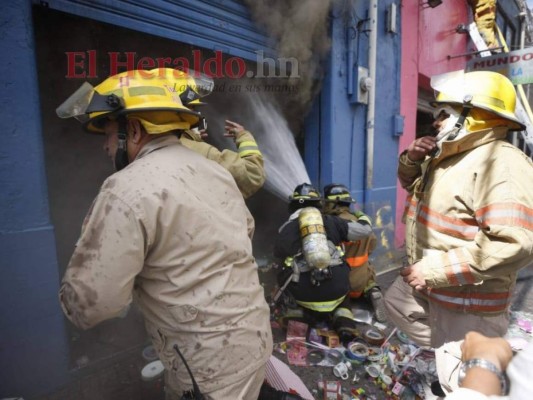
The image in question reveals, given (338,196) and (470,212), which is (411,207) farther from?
(338,196)

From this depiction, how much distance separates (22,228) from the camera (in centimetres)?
221

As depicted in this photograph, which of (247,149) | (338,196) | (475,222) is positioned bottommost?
(338,196)

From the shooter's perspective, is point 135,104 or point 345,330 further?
point 345,330

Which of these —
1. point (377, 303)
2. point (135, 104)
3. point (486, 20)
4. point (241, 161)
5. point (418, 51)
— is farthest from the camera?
point (486, 20)

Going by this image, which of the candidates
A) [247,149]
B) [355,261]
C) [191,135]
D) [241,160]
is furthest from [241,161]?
[355,261]

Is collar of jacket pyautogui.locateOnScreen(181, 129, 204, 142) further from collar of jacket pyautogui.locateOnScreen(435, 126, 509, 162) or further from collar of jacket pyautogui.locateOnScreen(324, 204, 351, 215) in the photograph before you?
collar of jacket pyautogui.locateOnScreen(324, 204, 351, 215)

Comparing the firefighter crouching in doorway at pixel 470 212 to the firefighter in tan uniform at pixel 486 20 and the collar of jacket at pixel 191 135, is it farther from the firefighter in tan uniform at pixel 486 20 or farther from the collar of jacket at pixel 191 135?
the firefighter in tan uniform at pixel 486 20

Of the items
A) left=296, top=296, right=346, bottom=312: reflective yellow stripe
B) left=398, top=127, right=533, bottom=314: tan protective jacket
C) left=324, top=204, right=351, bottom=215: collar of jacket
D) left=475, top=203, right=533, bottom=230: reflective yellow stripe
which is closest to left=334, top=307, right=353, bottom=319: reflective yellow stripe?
left=296, top=296, right=346, bottom=312: reflective yellow stripe

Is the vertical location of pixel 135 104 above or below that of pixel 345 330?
above

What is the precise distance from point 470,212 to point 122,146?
1972 millimetres

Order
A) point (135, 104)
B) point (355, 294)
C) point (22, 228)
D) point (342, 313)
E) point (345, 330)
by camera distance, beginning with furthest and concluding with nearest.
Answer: point (355, 294)
point (342, 313)
point (345, 330)
point (22, 228)
point (135, 104)

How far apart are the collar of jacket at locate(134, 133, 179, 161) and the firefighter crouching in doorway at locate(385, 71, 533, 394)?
1.61 metres

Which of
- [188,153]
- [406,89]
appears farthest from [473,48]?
[188,153]

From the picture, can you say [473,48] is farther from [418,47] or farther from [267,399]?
[267,399]
